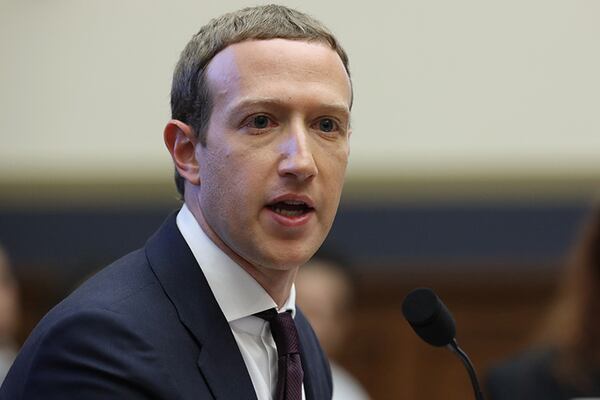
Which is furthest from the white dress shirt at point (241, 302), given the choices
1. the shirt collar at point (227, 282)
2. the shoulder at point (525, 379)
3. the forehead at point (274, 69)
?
the shoulder at point (525, 379)

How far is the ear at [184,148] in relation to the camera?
1.90m

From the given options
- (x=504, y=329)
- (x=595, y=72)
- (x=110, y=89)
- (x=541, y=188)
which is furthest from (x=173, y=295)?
(x=504, y=329)

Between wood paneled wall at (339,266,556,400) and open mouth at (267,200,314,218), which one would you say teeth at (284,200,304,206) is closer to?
open mouth at (267,200,314,218)

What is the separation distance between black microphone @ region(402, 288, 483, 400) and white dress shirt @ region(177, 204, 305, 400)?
22 centimetres

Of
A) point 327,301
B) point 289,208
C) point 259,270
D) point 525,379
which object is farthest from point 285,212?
point 327,301

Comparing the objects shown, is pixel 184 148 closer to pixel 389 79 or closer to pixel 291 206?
pixel 291 206

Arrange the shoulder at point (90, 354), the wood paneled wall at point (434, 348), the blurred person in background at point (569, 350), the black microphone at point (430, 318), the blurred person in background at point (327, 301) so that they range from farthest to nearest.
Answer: the wood paneled wall at point (434, 348), the blurred person in background at point (327, 301), the blurred person in background at point (569, 350), the black microphone at point (430, 318), the shoulder at point (90, 354)

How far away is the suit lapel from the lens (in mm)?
1764

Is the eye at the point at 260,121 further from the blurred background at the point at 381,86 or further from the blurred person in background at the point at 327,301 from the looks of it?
the blurred background at the point at 381,86

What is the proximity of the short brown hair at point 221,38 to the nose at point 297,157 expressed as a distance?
0.49ft

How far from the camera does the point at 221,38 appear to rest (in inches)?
73.4

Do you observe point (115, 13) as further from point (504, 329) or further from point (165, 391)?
point (165, 391)

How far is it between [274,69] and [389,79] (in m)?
2.81

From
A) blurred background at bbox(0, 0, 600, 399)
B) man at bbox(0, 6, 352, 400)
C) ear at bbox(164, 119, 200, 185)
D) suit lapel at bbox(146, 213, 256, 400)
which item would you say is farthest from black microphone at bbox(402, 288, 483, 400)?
blurred background at bbox(0, 0, 600, 399)
